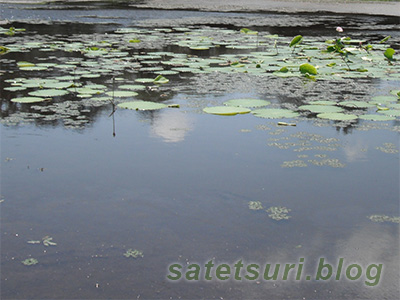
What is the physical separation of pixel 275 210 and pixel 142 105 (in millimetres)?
1978

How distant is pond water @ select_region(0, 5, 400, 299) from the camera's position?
6.37 feet

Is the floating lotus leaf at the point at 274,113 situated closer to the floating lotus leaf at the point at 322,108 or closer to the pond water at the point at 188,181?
the pond water at the point at 188,181

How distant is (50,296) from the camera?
180 centimetres

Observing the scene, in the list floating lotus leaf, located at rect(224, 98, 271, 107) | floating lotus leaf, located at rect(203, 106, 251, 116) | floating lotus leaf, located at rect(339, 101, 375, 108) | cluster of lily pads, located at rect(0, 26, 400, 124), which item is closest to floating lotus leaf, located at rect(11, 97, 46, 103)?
cluster of lily pads, located at rect(0, 26, 400, 124)

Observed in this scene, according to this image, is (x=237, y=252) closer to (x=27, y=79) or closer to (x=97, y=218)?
(x=97, y=218)

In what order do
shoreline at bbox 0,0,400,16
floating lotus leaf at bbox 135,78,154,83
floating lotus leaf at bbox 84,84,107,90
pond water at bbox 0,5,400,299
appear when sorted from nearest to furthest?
1. pond water at bbox 0,5,400,299
2. floating lotus leaf at bbox 84,84,107,90
3. floating lotus leaf at bbox 135,78,154,83
4. shoreline at bbox 0,0,400,16

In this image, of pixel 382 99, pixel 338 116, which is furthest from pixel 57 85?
pixel 382 99

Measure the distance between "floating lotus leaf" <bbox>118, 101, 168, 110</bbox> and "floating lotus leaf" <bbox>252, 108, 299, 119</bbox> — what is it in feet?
2.24

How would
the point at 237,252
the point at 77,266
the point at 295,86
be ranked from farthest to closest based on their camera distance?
the point at 295,86
the point at 237,252
the point at 77,266

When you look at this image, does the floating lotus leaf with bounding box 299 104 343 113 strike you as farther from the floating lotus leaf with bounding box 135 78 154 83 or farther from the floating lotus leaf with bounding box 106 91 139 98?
the floating lotus leaf with bounding box 135 78 154 83

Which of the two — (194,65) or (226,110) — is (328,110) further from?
(194,65)

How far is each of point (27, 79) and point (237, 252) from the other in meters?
3.59

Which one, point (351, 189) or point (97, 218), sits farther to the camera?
point (351, 189)

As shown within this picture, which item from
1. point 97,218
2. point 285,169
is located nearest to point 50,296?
point 97,218
